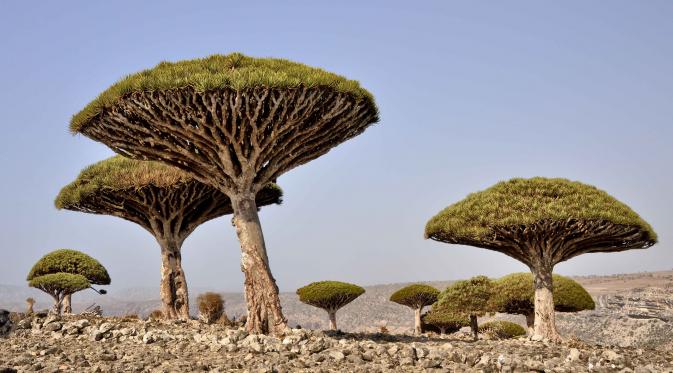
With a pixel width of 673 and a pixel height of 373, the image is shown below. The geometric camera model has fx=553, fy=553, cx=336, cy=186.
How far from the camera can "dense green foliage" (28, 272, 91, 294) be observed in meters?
33.1

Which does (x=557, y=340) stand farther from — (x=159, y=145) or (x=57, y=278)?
(x=57, y=278)

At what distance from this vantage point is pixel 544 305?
21.2m

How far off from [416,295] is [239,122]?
32241mm

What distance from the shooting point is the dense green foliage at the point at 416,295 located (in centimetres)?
4378

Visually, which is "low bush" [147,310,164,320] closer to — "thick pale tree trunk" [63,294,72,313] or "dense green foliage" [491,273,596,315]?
"thick pale tree trunk" [63,294,72,313]

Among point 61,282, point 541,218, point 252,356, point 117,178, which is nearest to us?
point 252,356

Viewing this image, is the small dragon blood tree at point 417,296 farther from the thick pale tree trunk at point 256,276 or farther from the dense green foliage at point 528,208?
the thick pale tree trunk at point 256,276

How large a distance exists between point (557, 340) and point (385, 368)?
42.2ft

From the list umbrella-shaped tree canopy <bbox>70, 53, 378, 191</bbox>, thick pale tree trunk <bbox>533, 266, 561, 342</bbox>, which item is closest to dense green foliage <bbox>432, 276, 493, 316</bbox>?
thick pale tree trunk <bbox>533, 266, 561, 342</bbox>

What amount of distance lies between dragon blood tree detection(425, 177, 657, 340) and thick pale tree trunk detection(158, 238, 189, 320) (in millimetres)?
10280

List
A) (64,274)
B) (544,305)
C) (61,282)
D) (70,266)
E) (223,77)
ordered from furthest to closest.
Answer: (70,266) < (64,274) < (61,282) < (544,305) < (223,77)

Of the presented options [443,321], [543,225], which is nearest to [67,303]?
[443,321]

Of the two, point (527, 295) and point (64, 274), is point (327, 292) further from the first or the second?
point (64, 274)

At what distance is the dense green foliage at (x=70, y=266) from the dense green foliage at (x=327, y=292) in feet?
46.0
